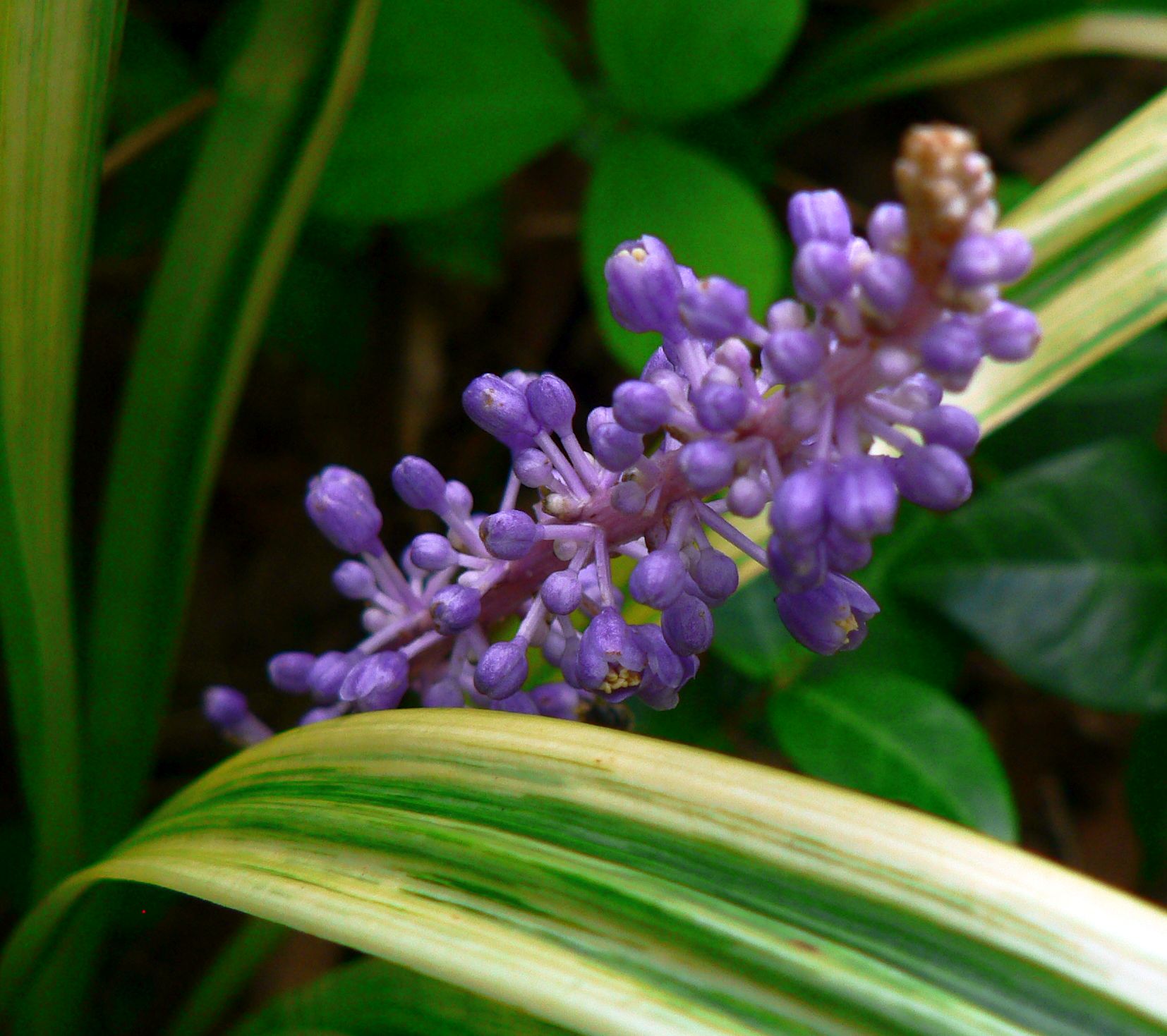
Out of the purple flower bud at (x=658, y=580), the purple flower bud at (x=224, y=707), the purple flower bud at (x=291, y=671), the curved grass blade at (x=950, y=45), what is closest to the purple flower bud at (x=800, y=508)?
the purple flower bud at (x=658, y=580)

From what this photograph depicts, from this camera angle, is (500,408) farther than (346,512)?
No

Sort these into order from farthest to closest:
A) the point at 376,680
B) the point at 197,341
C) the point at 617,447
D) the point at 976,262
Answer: the point at 197,341, the point at 376,680, the point at 617,447, the point at 976,262

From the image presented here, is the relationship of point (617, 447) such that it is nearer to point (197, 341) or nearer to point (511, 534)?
point (511, 534)

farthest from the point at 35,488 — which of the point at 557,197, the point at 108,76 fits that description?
the point at 557,197

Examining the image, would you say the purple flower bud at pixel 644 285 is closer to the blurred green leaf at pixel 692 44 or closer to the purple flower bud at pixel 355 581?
the purple flower bud at pixel 355 581

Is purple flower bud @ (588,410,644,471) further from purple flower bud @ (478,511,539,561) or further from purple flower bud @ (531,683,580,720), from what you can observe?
purple flower bud @ (531,683,580,720)

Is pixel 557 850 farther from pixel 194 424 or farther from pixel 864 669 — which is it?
pixel 864 669

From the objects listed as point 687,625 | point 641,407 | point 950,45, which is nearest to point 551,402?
point 641,407
